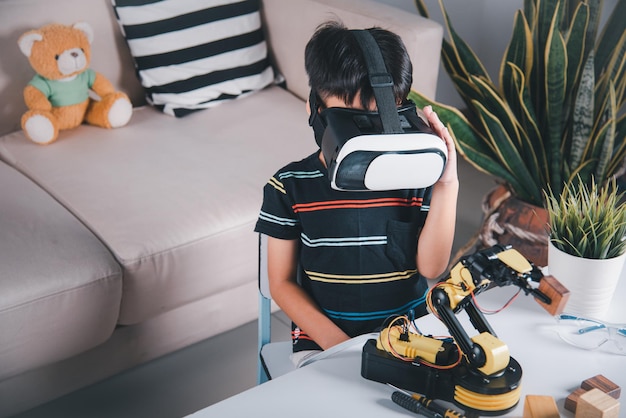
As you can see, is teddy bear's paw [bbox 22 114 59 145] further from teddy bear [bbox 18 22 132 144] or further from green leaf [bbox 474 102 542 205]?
green leaf [bbox 474 102 542 205]

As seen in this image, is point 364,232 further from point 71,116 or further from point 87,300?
point 71,116

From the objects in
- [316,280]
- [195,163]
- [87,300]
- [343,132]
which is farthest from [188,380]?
[343,132]

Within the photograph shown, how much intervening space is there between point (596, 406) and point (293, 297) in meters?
0.54

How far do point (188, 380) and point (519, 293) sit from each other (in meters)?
0.95

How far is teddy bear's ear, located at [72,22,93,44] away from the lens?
Result: 206 centimetres

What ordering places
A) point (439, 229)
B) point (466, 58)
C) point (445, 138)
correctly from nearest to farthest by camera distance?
point (445, 138), point (439, 229), point (466, 58)

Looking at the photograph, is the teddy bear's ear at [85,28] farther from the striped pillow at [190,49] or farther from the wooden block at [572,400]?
the wooden block at [572,400]

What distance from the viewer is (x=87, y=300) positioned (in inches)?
62.2

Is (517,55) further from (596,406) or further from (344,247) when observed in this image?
(596,406)

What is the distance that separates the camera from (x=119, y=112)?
209cm

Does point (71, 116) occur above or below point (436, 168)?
below

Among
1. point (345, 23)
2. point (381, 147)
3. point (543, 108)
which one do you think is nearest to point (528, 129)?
point (543, 108)

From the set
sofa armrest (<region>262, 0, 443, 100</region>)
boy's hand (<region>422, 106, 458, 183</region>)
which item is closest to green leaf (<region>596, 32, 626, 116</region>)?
sofa armrest (<region>262, 0, 443, 100</region>)

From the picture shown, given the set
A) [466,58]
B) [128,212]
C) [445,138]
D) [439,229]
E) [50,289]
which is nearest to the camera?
[445,138]
